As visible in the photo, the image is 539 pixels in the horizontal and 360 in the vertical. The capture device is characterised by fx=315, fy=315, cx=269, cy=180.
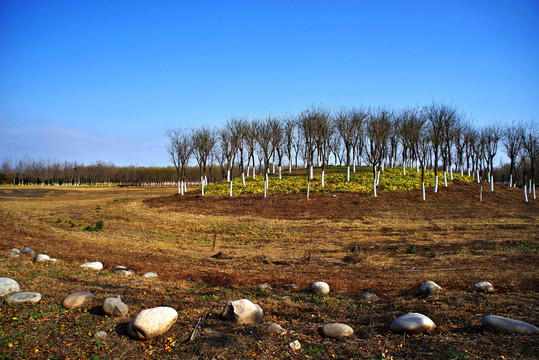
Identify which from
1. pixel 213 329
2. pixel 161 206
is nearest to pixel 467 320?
pixel 213 329

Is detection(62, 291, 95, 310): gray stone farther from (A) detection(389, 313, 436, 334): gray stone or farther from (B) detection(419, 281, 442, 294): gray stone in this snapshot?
(B) detection(419, 281, 442, 294): gray stone

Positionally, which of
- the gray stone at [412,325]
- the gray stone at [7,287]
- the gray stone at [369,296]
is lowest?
the gray stone at [369,296]

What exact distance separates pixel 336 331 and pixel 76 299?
15.2ft

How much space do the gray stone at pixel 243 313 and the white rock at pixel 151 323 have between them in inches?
36.1

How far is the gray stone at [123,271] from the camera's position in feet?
27.2

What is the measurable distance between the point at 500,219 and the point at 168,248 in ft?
66.5

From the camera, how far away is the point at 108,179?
107875mm

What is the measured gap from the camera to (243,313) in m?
5.36

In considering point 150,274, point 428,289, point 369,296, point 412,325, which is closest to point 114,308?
Result: point 150,274

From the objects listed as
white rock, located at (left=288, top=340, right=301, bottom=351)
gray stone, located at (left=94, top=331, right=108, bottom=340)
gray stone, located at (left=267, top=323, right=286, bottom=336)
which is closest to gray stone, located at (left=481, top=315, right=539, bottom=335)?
white rock, located at (left=288, top=340, right=301, bottom=351)

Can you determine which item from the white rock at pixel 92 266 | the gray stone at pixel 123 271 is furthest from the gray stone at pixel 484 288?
the white rock at pixel 92 266

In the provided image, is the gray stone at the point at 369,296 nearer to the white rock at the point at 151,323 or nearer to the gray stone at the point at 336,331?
the gray stone at the point at 336,331

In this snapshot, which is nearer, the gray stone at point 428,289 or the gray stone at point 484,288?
the gray stone at point 428,289

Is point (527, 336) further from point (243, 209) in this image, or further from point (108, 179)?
point (108, 179)
